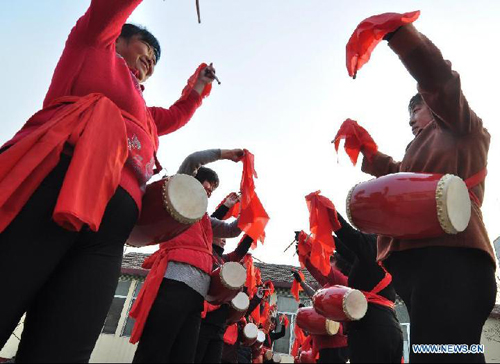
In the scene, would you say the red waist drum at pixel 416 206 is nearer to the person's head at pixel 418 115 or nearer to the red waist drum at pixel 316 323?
the person's head at pixel 418 115

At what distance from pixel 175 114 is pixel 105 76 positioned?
82 cm

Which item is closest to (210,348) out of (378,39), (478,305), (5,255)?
(478,305)

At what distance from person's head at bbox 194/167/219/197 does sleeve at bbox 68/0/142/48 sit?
201cm

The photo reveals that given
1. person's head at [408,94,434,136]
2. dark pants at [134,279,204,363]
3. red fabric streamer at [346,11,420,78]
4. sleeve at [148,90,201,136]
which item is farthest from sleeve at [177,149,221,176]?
person's head at [408,94,434,136]

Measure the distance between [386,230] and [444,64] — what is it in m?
0.74

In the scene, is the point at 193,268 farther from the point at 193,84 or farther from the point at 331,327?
the point at 331,327

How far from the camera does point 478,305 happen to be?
4.42ft

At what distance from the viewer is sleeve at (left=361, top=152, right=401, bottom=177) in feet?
7.91

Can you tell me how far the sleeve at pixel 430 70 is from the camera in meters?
1.42

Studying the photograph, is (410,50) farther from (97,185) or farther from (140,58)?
(97,185)

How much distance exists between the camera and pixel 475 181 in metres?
1.62

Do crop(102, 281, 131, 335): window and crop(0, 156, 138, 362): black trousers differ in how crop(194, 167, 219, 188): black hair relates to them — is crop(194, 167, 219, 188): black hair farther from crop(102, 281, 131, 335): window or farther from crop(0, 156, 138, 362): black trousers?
crop(102, 281, 131, 335): window

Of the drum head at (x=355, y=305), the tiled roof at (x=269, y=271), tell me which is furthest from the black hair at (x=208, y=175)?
the tiled roof at (x=269, y=271)

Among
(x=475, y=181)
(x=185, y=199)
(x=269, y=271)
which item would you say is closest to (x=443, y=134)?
(x=475, y=181)
